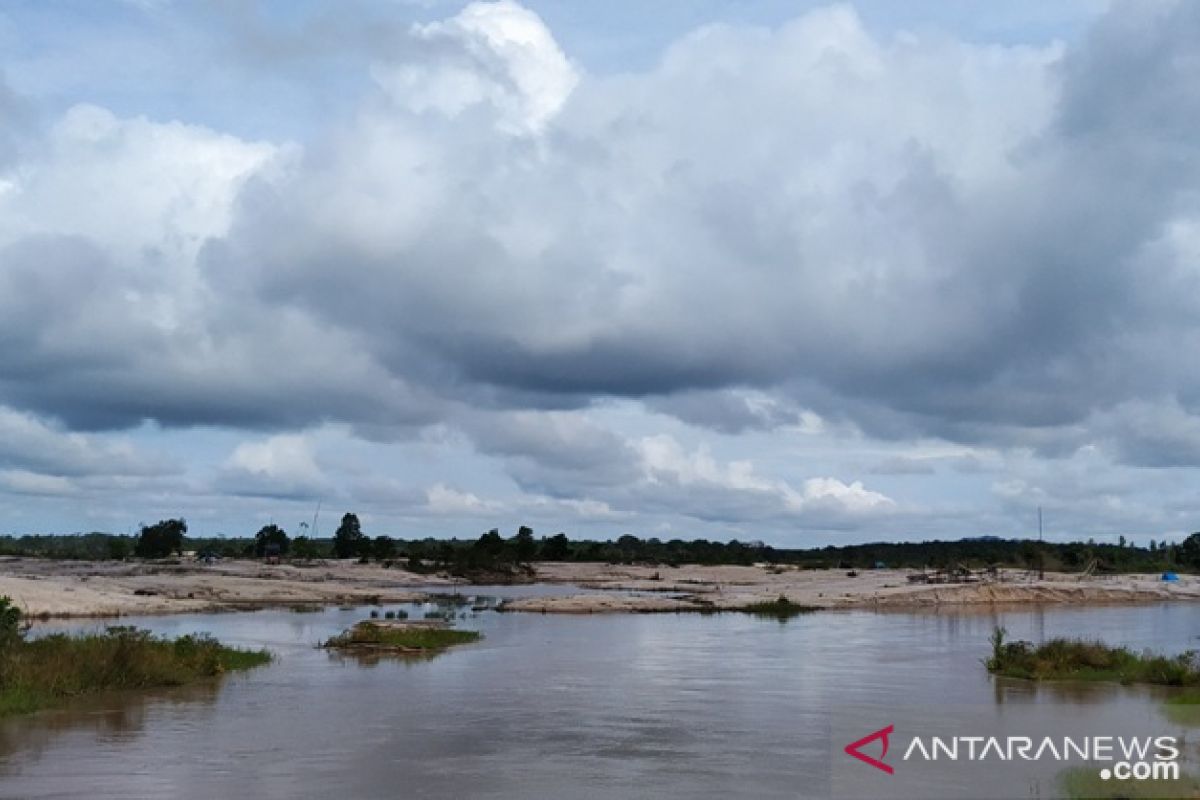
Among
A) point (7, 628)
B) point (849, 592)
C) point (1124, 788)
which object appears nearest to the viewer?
point (1124, 788)

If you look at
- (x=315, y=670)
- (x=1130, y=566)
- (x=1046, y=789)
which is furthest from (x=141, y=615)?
(x=1130, y=566)

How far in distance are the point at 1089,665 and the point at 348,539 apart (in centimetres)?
15655

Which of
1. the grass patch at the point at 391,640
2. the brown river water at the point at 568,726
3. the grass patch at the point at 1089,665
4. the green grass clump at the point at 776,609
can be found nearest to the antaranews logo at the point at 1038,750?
the brown river water at the point at 568,726

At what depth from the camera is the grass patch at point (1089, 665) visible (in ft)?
118

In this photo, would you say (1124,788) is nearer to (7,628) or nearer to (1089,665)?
(1089,665)

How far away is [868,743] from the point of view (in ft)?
87.1

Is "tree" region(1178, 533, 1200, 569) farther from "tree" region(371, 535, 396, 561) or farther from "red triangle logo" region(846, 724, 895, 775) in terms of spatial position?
"red triangle logo" region(846, 724, 895, 775)

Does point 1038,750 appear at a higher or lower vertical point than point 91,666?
lower

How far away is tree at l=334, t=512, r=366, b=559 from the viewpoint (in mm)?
182000

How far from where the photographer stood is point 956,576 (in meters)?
112

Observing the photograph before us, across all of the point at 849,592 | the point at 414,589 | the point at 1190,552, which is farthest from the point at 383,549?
the point at 1190,552

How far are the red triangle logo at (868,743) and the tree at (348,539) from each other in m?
158

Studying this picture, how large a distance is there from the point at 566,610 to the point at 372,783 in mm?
60863

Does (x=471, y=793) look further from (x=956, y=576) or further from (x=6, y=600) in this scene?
(x=956, y=576)
